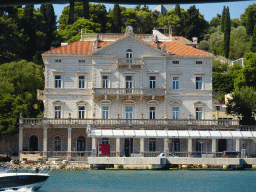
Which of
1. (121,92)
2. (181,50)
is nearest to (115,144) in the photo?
(121,92)

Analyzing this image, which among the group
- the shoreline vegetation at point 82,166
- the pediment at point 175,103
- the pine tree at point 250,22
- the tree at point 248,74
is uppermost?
the tree at point 248,74

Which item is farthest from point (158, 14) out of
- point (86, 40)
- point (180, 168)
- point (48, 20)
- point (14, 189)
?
point (48, 20)

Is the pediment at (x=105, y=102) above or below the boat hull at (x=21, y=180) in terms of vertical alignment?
above

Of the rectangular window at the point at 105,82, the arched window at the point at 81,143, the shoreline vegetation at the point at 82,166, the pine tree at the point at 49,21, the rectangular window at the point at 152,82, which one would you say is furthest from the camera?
the rectangular window at the point at 152,82

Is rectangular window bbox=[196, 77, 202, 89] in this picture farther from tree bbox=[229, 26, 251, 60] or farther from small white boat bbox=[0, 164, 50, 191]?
tree bbox=[229, 26, 251, 60]

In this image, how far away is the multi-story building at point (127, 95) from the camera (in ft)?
156

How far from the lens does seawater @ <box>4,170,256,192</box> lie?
104 ft

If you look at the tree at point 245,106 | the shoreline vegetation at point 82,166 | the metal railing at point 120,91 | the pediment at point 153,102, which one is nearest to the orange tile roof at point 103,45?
the metal railing at point 120,91

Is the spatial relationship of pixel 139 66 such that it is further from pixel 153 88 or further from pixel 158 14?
pixel 158 14

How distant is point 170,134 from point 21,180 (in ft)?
55.0

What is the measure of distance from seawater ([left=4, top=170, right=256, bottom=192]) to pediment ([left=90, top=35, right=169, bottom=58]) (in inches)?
471

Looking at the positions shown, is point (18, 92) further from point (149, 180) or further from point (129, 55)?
point (149, 180)

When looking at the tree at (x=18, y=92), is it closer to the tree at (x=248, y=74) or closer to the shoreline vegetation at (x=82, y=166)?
the shoreline vegetation at (x=82, y=166)

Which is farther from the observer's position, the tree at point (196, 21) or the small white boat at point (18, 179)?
the small white boat at point (18, 179)
